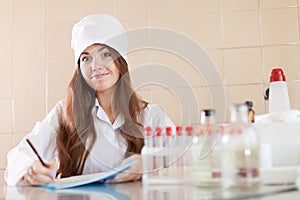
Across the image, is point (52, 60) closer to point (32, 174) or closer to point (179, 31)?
point (179, 31)

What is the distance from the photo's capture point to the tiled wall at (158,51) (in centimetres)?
179

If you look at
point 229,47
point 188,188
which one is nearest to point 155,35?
point 229,47

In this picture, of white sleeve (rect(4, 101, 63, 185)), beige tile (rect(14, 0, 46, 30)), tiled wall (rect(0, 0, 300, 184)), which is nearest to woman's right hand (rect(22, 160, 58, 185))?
white sleeve (rect(4, 101, 63, 185))

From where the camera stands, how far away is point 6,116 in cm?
201

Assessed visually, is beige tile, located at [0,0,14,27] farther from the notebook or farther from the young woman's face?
the notebook

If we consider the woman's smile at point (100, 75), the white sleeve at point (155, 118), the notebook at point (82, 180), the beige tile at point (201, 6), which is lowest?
the notebook at point (82, 180)

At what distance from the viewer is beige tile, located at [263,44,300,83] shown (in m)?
1.76

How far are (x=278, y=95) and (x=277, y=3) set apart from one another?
65 centimetres

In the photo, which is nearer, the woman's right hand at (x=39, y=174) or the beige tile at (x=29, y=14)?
the woman's right hand at (x=39, y=174)

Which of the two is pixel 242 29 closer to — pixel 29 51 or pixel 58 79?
pixel 58 79

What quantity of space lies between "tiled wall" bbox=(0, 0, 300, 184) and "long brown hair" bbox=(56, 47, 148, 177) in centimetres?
24

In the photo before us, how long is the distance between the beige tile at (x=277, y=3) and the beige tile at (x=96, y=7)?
2.15 ft

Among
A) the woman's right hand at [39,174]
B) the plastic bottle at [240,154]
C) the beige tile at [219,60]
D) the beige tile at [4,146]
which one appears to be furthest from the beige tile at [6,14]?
the plastic bottle at [240,154]

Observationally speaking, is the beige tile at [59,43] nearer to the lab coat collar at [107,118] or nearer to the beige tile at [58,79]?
the beige tile at [58,79]
